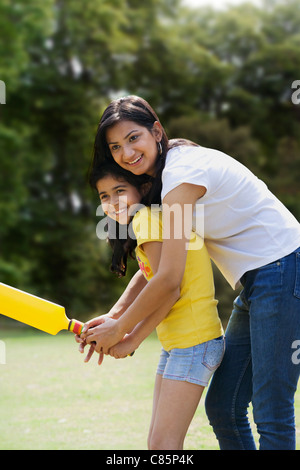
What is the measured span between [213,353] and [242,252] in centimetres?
39

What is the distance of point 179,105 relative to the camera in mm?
20016

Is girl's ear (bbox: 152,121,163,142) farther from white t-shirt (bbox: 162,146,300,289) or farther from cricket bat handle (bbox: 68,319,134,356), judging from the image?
cricket bat handle (bbox: 68,319,134,356)

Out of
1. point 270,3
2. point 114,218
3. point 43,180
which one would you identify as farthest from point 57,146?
point 114,218

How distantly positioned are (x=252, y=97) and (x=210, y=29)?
3.66m

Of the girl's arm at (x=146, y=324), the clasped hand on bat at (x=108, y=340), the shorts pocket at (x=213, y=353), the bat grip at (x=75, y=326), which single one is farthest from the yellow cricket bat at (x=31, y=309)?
the shorts pocket at (x=213, y=353)

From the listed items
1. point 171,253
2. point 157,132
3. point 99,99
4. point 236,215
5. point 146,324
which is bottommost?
point 146,324

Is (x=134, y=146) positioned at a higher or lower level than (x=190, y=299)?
A: higher

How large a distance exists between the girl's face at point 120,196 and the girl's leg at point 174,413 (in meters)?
0.72

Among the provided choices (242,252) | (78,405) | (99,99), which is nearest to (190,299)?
(242,252)

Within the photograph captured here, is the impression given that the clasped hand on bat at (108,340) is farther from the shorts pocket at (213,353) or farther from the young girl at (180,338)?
the shorts pocket at (213,353)

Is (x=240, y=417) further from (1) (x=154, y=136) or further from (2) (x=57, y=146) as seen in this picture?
(2) (x=57, y=146)

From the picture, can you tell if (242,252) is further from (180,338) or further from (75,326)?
(75,326)

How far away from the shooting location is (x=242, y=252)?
2193 millimetres

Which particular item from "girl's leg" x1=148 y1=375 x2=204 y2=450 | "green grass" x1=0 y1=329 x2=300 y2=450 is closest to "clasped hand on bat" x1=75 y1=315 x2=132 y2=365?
"girl's leg" x1=148 y1=375 x2=204 y2=450
